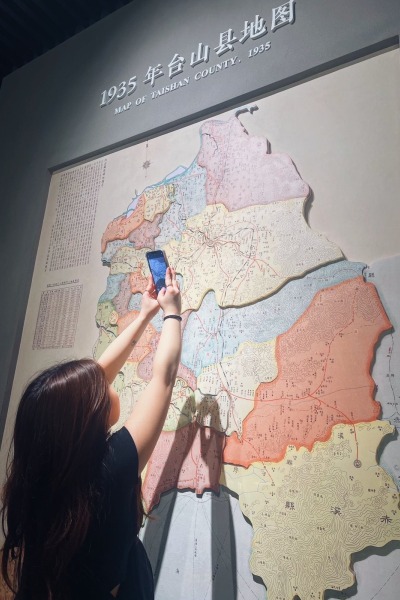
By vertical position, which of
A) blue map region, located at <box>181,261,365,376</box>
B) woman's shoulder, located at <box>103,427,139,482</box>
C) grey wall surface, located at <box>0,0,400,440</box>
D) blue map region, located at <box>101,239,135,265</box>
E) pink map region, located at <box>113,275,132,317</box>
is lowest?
woman's shoulder, located at <box>103,427,139,482</box>

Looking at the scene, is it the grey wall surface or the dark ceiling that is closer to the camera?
the grey wall surface

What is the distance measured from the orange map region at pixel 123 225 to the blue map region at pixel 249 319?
0.41 metres

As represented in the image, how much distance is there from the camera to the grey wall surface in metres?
1.19

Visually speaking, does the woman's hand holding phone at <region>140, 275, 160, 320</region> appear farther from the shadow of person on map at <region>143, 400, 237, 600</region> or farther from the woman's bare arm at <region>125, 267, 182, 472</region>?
the shadow of person on map at <region>143, 400, 237, 600</region>

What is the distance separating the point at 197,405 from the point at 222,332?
199 millimetres

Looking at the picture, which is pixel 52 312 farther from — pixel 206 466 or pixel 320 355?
pixel 320 355

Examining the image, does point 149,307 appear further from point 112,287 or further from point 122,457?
point 122,457

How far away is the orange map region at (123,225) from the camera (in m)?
1.42

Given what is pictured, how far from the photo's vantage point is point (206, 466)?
41.0 inches

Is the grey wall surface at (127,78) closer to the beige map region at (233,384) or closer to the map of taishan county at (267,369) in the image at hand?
the map of taishan county at (267,369)

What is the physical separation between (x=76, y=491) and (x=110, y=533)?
3.7 inches

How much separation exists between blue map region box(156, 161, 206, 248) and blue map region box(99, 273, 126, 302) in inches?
6.7

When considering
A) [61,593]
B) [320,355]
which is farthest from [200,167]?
[61,593]

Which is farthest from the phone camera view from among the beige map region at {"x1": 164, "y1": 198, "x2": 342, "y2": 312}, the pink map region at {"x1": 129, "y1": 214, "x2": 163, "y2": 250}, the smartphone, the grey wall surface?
the grey wall surface
